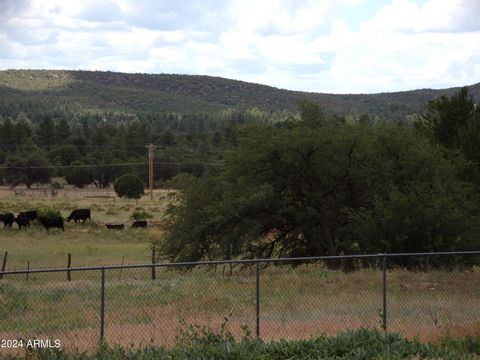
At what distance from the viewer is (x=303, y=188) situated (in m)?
31.0

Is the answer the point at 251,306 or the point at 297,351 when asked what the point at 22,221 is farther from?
the point at 297,351

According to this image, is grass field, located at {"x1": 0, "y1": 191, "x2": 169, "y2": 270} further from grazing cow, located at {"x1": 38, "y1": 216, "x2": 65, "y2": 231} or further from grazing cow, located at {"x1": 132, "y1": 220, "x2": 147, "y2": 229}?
grazing cow, located at {"x1": 132, "y1": 220, "x2": 147, "y2": 229}

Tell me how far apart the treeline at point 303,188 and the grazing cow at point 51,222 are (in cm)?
1905

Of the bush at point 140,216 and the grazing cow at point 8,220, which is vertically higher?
the grazing cow at point 8,220

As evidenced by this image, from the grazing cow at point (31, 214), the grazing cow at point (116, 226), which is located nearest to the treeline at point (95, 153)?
the grazing cow at point (116, 226)

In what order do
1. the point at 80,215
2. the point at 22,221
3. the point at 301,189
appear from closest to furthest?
the point at 301,189, the point at 22,221, the point at 80,215

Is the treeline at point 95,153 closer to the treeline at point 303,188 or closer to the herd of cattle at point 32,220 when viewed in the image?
the herd of cattle at point 32,220

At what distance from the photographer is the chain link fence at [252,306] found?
1406 centimetres

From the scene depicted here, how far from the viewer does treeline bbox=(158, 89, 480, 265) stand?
2980cm

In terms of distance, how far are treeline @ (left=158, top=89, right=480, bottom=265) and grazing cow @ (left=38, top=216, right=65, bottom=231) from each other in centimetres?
1905

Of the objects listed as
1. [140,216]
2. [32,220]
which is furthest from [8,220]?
[140,216]

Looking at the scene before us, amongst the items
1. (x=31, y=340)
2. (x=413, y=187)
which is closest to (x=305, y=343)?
(x=31, y=340)

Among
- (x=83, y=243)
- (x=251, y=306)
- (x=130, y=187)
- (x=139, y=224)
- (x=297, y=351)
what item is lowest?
(x=130, y=187)

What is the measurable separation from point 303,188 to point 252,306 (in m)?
13.9
